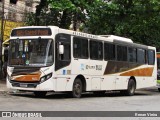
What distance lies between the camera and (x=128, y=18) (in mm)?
31094

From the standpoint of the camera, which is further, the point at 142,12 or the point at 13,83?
the point at 142,12

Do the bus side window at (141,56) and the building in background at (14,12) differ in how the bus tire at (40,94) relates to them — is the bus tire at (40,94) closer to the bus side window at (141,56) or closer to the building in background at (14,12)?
the bus side window at (141,56)

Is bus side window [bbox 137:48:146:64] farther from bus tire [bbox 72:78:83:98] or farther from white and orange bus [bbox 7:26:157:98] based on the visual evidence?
bus tire [bbox 72:78:83:98]

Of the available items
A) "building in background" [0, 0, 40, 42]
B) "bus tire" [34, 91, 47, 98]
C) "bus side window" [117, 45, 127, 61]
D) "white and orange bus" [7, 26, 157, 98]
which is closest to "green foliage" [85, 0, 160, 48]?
"bus side window" [117, 45, 127, 61]

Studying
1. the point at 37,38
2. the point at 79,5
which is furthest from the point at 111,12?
the point at 37,38

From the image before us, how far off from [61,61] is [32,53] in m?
1.24

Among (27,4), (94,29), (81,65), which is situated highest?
(27,4)

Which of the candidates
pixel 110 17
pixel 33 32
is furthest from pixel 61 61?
pixel 110 17

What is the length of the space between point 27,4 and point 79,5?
69.8ft

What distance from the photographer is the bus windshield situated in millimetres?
17344

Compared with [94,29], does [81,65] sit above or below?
below

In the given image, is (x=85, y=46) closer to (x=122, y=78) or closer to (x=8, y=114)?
(x=122, y=78)

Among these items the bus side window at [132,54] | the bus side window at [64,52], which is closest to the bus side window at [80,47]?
the bus side window at [64,52]

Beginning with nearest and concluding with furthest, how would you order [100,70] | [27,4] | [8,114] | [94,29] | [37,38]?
[8,114] → [37,38] → [100,70] → [94,29] → [27,4]
